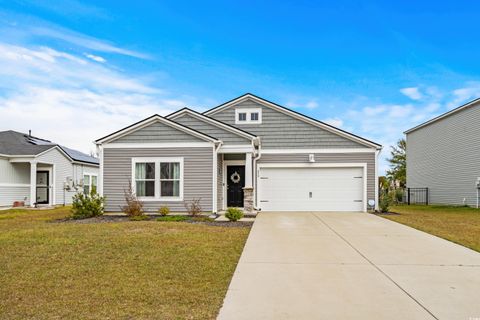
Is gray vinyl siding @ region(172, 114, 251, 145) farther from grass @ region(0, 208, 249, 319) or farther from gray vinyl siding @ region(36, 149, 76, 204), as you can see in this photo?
gray vinyl siding @ region(36, 149, 76, 204)

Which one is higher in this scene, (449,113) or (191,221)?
(449,113)

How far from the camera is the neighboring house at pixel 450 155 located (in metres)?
19.8

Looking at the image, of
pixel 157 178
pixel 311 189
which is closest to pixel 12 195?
pixel 157 178

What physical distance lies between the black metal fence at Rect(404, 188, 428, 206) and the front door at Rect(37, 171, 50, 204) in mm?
23778

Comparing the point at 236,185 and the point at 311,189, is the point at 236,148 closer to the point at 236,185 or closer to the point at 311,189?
the point at 236,185

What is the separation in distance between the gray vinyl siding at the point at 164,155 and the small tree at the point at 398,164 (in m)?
32.2

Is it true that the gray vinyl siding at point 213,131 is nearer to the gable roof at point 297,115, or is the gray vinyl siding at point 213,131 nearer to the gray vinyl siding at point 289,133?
the gable roof at point 297,115

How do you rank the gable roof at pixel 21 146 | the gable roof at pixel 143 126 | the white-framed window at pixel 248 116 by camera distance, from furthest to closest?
the gable roof at pixel 21 146
the white-framed window at pixel 248 116
the gable roof at pixel 143 126

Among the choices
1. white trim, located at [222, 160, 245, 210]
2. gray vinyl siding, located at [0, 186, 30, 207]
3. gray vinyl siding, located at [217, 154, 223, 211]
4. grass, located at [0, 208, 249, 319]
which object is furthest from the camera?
gray vinyl siding, located at [0, 186, 30, 207]

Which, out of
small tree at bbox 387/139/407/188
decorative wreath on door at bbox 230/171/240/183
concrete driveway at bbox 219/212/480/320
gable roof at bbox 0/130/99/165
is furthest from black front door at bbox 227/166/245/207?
small tree at bbox 387/139/407/188

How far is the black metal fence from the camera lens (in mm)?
25125

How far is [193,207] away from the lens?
13.3m

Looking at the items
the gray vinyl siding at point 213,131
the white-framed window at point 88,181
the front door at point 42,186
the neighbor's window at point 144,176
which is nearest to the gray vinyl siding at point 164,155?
the neighbor's window at point 144,176

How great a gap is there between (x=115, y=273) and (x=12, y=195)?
18.1 meters
